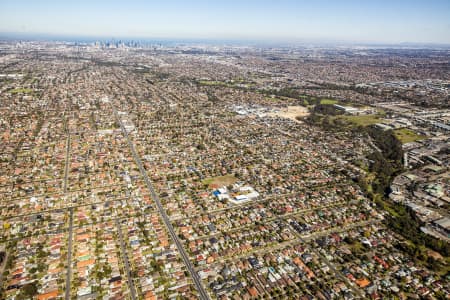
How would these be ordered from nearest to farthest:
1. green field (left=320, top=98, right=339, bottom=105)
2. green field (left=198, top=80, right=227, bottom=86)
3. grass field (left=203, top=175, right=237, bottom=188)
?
grass field (left=203, top=175, right=237, bottom=188), green field (left=320, top=98, right=339, bottom=105), green field (left=198, top=80, right=227, bottom=86)

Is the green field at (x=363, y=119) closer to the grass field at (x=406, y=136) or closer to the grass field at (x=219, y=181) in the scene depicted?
the grass field at (x=406, y=136)

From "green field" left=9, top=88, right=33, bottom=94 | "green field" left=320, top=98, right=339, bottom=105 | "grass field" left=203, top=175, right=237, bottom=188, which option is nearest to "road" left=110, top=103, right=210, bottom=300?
"grass field" left=203, top=175, right=237, bottom=188

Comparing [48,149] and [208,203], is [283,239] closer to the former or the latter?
[208,203]

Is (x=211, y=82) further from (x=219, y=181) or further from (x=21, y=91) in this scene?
(x=219, y=181)

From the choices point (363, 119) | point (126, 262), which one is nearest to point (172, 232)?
point (126, 262)

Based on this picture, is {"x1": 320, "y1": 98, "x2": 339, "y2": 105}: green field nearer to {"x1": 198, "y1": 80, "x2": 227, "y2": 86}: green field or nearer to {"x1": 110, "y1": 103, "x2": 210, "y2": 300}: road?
{"x1": 198, "y1": 80, "x2": 227, "y2": 86}: green field

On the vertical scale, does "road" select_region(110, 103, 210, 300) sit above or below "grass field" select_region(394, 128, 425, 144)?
below

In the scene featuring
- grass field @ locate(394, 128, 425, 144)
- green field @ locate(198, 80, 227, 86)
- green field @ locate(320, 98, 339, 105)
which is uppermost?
green field @ locate(198, 80, 227, 86)
